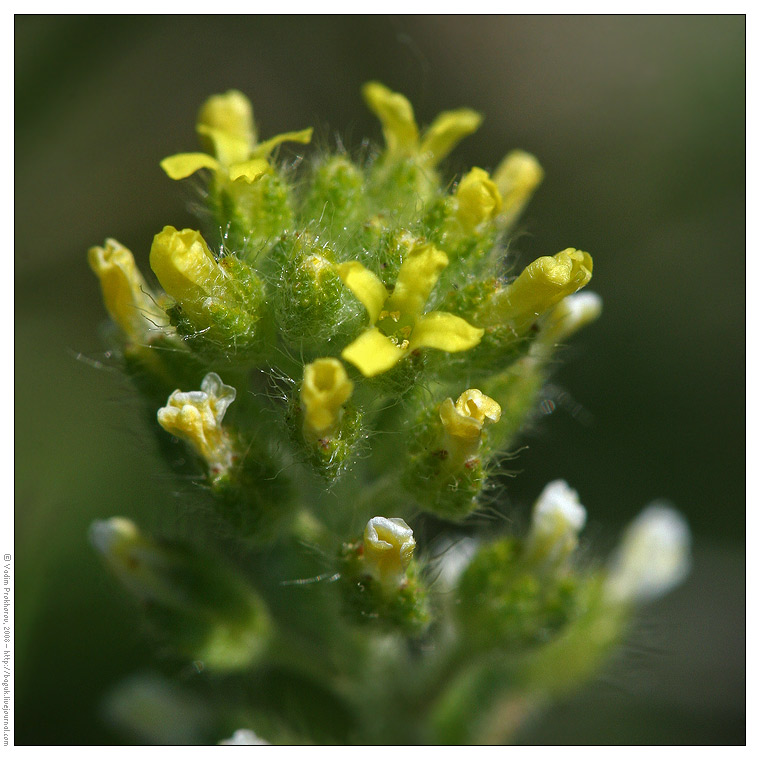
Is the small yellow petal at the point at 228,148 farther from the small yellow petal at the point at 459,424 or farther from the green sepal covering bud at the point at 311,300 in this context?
the small yellow petal at the point at 459,424

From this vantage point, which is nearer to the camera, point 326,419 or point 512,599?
point 326,419

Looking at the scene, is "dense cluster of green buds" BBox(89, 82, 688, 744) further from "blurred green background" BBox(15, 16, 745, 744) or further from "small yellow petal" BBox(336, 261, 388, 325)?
"blurred green background" BBox(15, 16, 745, 744)

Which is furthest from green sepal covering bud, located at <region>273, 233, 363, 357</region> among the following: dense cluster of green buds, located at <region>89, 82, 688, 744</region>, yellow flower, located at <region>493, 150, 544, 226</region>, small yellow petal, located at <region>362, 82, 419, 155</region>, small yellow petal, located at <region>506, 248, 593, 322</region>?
yellow flower, located at <region>493, 150, 544, 226</region>

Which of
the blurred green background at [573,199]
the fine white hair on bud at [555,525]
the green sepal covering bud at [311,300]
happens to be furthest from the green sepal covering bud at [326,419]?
the blurred green background at [573,199]

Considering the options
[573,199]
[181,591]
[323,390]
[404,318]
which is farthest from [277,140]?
[573,199]

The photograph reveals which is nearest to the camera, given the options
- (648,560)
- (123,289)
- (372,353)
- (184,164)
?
(372,353)

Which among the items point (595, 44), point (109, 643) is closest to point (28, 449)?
point (109, 643)

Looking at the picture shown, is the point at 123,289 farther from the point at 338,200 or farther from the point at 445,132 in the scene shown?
the point at 445,132
